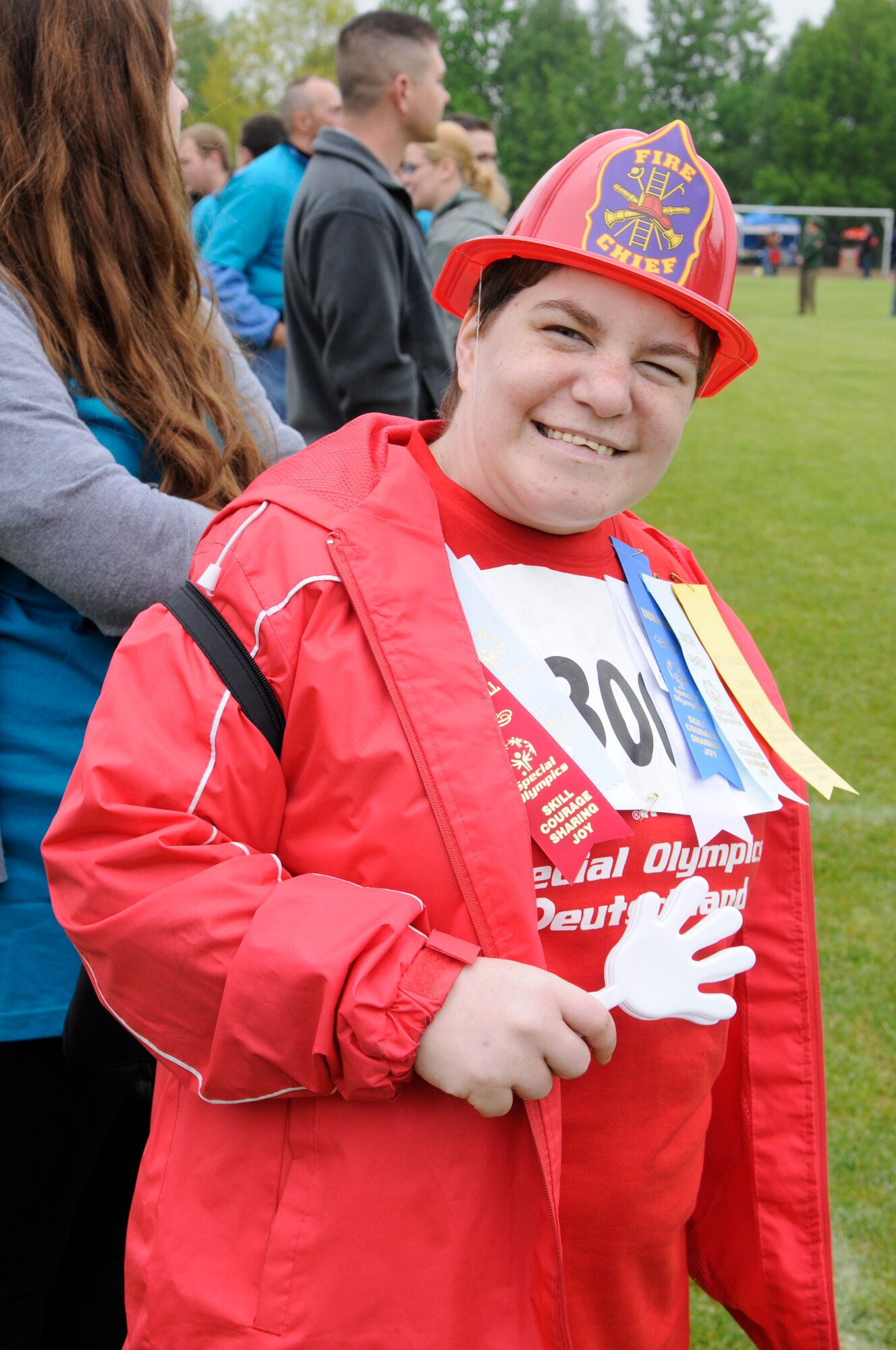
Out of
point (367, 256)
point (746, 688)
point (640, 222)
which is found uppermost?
point (640, 222)

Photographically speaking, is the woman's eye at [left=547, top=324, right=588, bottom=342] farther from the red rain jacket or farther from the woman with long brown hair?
the woman with long brown hair

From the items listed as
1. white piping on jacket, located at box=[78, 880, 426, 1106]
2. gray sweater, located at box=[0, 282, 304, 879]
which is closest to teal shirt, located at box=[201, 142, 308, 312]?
gray sweater, located at box=[0, 282, 304, 879]

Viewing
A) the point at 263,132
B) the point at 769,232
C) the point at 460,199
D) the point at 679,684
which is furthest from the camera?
the point at 769,232

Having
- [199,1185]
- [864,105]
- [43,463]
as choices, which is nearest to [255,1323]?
[199,1185]

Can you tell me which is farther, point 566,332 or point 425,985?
point 566,332

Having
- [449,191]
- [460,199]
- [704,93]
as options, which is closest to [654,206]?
[460,199]

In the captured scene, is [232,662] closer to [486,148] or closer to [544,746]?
[544,746]

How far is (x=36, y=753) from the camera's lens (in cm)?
159

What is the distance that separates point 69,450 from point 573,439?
0.63m

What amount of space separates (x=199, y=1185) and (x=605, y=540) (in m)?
0.95

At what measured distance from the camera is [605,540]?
5.26ft

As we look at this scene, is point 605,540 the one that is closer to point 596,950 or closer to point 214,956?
point 596,950

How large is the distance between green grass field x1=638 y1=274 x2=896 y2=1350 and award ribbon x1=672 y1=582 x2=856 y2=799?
1459mm

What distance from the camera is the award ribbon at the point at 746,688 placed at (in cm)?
160
